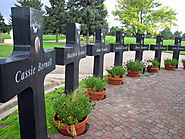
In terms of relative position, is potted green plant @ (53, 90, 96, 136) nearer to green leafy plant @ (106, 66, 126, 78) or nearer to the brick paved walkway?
the brick paved walkway

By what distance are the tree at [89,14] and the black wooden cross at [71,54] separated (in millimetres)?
23439

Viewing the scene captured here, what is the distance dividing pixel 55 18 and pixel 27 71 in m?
32.1

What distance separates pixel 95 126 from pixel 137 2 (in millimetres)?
27037

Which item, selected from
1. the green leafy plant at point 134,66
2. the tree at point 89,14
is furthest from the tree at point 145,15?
the green leafy plant at point 134,66

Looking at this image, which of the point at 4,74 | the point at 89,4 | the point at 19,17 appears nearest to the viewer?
the point at 4,74

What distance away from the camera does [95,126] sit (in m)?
4.01

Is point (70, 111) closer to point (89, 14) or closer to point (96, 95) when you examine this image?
point (96, 95)

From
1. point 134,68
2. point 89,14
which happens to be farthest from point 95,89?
point 89,14

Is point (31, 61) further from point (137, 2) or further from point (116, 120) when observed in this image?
point (137, 2)

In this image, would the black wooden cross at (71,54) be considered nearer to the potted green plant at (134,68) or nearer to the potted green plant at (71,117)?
the potted green plant at (71,117)

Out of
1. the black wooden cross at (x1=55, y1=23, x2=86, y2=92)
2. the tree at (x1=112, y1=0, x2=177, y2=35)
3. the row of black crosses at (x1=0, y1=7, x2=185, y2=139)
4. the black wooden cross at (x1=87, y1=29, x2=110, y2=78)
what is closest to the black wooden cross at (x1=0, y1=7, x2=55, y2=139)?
the row of black crosses at (x1=0, y1=7, x2=185, y2=139)

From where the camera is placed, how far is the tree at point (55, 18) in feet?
104

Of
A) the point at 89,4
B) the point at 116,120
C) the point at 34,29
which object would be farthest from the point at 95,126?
the point at 89,4

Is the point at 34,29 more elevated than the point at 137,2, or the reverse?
the point at 137,2
